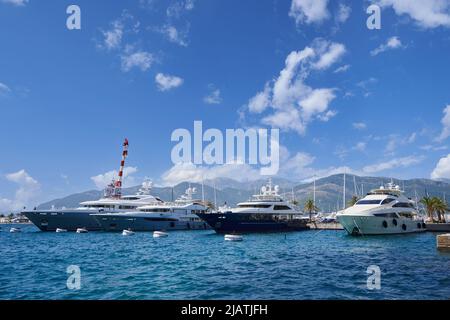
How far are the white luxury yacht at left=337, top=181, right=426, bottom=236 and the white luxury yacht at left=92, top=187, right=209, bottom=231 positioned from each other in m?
34.6

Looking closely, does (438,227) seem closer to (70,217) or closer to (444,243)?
(444,243)

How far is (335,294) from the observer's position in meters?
16.5

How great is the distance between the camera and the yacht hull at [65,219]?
85.6m

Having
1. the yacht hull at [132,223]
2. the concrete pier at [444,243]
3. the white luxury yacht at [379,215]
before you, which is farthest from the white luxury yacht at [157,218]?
the concrete pier at [444,243]

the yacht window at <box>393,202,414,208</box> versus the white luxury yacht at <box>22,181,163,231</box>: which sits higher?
the yacht window at <box>393,202,414,208</box>

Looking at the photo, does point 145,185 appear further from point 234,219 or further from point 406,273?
point 406,273

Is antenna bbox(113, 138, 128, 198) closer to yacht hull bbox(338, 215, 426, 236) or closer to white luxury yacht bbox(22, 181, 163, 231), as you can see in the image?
white luxury yacht bbox(22, 181, 163, 231)

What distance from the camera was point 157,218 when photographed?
8888 centimetres

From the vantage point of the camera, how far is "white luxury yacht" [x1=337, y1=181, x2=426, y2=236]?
58344mm

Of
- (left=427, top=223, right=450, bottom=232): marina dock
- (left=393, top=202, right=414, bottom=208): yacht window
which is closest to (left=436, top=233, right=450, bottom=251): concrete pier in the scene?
(left=393, top=202, right=414, bottom=208): yacht window

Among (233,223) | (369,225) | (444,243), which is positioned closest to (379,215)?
(369,225)

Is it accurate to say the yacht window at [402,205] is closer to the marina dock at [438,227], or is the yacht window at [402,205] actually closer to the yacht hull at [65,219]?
the marina dock at [438,227]

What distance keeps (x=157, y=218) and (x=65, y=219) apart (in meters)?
23.2
